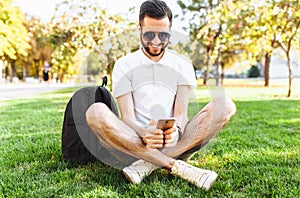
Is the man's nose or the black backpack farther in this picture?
the black backpack

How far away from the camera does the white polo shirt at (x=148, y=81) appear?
1.71 m

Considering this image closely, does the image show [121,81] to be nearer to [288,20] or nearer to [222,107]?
[222,107]

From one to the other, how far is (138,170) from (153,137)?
27cm

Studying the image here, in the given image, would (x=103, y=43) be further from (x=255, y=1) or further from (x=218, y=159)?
(x=255, y=1)

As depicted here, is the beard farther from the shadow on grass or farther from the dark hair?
the shadow on grass

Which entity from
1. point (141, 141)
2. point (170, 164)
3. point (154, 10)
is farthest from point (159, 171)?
point (154, 10)

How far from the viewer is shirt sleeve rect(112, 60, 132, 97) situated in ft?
5.58

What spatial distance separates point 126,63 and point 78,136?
0.63 meters

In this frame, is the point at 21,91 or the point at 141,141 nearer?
the point at 141,141

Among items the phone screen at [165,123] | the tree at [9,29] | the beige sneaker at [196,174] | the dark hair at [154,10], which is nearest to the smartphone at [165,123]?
the phone screen at [165,123]

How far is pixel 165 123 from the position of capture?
1.47 m

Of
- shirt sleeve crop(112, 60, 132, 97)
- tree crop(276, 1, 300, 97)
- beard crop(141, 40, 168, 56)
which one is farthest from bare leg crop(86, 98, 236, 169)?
tree crop(276, 1, 300, 97)

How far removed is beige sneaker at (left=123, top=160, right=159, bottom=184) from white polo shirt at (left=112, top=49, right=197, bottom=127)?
0.67ft

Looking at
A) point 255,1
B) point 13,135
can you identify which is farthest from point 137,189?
point 255,1
